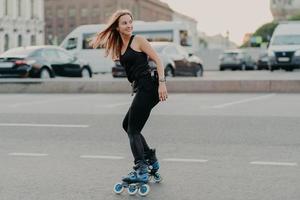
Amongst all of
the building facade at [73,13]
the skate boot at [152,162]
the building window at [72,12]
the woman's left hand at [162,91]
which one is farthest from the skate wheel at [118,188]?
the building window at [72,12]

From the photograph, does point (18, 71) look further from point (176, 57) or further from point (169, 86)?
point (176, 57)

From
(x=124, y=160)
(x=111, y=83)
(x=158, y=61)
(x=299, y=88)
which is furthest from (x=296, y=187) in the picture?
(x=111, y=83)

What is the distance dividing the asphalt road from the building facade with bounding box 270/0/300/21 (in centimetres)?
16655

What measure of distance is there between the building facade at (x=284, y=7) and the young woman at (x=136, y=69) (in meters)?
175

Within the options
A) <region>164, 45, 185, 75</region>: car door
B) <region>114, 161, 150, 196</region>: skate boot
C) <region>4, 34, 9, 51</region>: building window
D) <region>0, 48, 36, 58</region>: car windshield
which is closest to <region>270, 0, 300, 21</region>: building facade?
<region>4, 34, 9, 51</region>: building window

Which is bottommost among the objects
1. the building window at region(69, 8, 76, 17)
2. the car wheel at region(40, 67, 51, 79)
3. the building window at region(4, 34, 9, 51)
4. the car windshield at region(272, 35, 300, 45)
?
the building window at region(4, 34, 9, 51)

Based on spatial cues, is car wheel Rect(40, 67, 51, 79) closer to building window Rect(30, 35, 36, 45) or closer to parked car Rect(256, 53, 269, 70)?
parked car Rect(256, 53, 269, 70)

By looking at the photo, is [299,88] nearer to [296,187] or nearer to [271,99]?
[271,99]

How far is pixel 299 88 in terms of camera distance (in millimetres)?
19125

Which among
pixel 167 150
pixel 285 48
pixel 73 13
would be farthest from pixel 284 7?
pixel 167 150

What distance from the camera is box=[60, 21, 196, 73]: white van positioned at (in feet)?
128

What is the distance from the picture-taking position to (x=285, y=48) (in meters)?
33.0

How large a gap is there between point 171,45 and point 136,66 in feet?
69.2

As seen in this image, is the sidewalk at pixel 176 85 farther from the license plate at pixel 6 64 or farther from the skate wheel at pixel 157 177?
the skate wheel at pixel 157 177
